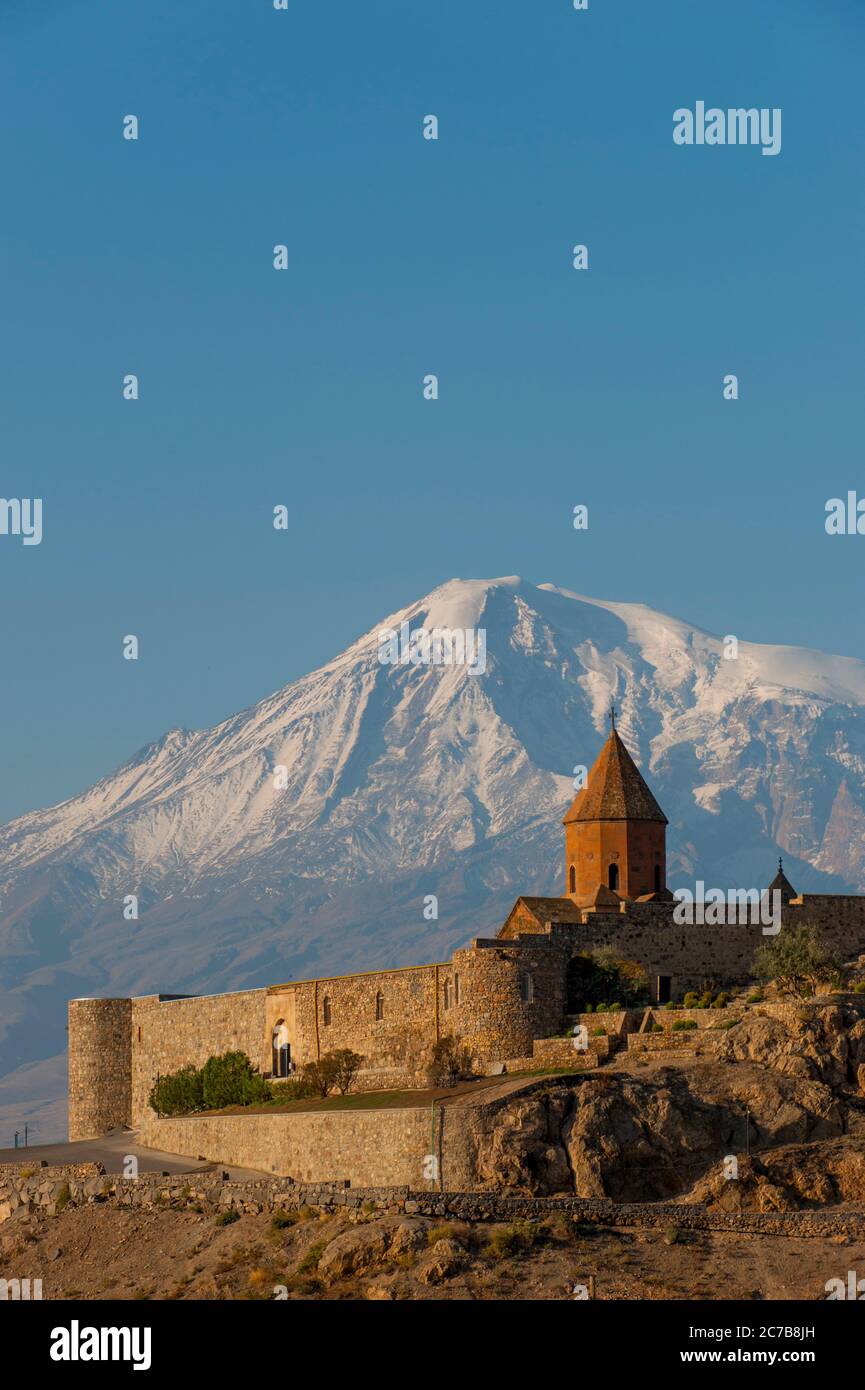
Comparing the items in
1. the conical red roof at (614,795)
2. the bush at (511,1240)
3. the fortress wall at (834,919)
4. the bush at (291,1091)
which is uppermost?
the conical red roof at (614,795)

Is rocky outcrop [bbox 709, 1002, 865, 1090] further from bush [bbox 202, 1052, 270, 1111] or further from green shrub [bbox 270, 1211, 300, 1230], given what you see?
bush [bbox 202, 1052, 270, 1111]

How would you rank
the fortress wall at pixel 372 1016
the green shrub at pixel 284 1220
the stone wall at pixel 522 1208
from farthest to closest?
the fortress wall at pixel 372 1016 < the green shrub at pixel 284 1220 < the stone wall at pixel 522 1208

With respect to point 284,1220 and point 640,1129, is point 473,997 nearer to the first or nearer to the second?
point 640,1129

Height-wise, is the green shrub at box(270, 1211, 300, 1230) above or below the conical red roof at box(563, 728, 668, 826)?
below

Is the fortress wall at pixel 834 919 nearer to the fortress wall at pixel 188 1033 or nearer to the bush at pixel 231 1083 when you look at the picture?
the bush at pixel 231 1083

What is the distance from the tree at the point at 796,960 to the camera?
73250 millimetres

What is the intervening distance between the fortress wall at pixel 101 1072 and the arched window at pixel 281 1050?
34.5ft

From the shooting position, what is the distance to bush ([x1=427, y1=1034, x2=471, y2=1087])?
71.2 meters

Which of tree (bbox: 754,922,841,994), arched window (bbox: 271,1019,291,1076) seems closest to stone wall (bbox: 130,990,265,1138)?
arched window (bbox: 271,1019,291,1076)

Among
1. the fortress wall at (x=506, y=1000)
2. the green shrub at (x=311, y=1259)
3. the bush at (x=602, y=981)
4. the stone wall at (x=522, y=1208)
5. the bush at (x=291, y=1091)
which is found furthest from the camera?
the bush at (x=291, y=1091)

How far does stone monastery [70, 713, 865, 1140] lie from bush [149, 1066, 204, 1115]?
185 centimetres

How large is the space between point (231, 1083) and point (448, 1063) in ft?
39.6

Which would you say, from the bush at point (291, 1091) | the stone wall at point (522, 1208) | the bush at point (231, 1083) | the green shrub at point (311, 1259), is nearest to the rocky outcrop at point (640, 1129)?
the stone wall at point (522, 1208)

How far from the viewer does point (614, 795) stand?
8662 centimetres
